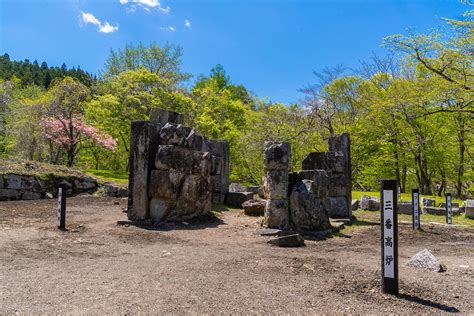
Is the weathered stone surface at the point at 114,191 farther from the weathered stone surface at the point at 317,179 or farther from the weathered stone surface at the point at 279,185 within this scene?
the weathered stone surface at the point at 317,179

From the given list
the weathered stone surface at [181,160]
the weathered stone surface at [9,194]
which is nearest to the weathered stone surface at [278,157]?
the weathered stone surface at [181,160]

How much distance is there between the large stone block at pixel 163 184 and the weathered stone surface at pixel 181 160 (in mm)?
173

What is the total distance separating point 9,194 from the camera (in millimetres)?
14070

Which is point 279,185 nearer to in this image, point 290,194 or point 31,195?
point 290,194

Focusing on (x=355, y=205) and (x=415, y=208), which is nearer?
(x=415, y=208)

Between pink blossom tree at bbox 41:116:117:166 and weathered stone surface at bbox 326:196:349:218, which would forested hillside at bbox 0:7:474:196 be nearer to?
pink blossom tree at bbox 41:116:117:166

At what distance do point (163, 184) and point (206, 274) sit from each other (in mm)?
5545

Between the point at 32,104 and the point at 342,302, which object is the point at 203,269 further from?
the point at 32,104

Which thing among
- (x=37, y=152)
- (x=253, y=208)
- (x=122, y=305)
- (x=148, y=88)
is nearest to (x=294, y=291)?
(x=122, y=305)

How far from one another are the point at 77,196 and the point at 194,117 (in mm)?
13956

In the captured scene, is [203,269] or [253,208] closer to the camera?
[203,269]

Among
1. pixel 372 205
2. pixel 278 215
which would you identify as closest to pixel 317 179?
pixel 278 215

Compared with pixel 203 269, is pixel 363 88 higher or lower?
higher

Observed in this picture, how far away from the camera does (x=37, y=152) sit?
34219 mm
